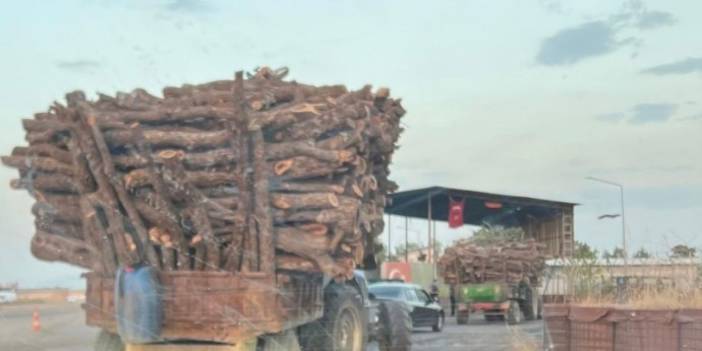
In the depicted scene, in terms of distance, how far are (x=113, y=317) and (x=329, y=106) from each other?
3.34m

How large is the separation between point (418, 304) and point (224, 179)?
19090 millimetres

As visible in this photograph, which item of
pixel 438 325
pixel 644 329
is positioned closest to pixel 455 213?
pixel 438 325

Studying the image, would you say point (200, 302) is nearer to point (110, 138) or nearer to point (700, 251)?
point (110, 138)

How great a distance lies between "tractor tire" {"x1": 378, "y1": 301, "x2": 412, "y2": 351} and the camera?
1625 cm

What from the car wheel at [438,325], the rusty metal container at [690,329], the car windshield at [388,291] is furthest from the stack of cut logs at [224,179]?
the car wheel at [438,325]

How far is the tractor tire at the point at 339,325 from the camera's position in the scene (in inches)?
441

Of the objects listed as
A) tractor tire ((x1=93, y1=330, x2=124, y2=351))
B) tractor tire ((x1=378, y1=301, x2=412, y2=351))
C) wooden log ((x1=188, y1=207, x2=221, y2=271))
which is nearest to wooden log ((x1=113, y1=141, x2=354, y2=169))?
wooden log ((x1=188, y1=207, x2=221, y2=271))

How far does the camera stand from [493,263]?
36969 millimetres

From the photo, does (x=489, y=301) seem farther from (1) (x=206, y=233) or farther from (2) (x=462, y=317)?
(1) (x=206, y=233)

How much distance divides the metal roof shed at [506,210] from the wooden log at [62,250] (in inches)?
1458

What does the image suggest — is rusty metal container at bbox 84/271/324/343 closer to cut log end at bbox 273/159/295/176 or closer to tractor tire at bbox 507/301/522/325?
cut log end at bbox 273/159/295/176

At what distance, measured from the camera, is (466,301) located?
116 feet

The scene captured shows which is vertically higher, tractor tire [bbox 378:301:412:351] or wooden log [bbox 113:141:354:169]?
wooden log [bbox 113:141:354:169]

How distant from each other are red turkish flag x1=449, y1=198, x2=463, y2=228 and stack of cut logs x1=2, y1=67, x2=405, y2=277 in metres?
42.1
